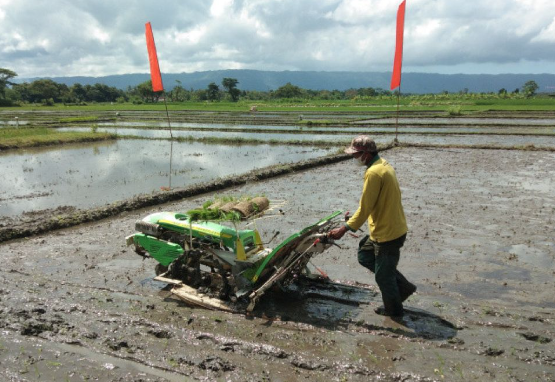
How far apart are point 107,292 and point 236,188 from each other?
6.14 m

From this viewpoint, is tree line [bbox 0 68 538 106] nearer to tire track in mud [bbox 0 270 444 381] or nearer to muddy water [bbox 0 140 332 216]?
muddy water [bbox 0 140 332 216]

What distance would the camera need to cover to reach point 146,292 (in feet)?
17.0

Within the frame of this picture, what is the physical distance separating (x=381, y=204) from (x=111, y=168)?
40.9 ft

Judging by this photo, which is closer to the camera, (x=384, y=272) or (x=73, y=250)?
(x=384, y=272)

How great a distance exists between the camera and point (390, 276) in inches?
162

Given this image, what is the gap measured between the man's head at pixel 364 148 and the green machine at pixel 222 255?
29.2 inches

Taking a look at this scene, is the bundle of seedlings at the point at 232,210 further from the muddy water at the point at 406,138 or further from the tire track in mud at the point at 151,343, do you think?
the muddy water at the point at 406,138

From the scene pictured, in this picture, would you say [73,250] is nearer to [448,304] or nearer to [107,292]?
[107,292]

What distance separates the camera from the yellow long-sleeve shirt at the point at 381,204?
12.8 feet

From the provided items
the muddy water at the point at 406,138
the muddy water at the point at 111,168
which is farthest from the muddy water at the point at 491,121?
the muddy water at the point at 111,168

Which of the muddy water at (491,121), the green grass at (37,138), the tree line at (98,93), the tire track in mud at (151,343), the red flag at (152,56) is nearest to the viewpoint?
the tire track in mud at (151,343)

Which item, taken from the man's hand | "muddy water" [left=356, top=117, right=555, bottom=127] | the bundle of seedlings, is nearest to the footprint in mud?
the man's hand

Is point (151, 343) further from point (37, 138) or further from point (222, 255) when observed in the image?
point (37, 138)

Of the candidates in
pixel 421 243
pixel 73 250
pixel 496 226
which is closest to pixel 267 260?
pixel 421 243
